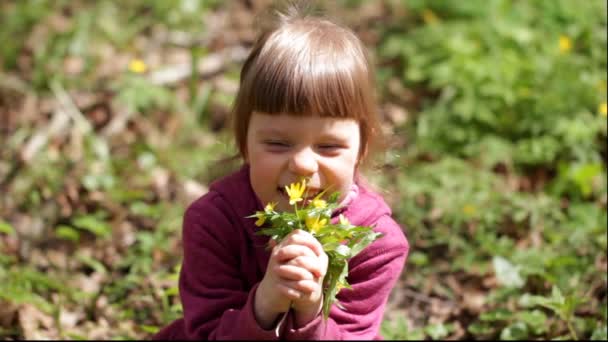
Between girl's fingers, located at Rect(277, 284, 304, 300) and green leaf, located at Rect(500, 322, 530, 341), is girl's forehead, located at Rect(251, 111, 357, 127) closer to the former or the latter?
girl's fingers, located at Rect(277, 284, 304, 300)

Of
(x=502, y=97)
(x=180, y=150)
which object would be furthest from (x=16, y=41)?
(x=502, y=97)

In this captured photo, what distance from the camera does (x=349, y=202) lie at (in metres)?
2.40

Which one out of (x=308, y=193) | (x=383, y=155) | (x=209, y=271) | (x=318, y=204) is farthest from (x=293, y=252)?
(x=383, y=155)

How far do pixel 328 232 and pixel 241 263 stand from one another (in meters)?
0.45

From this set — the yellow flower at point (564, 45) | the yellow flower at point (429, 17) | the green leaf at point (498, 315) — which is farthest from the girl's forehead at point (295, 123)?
the yellow flower at point (429, 17)

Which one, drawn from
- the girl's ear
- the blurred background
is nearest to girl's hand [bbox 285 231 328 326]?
the girl's ear

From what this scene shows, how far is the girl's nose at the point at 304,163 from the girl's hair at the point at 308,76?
116 mm

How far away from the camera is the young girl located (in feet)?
7.04

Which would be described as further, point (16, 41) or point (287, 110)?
point (16, 41)

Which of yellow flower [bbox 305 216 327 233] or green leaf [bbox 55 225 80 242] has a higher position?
yellow flower [bbox 305 216 327 233]

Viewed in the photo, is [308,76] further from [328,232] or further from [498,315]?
[498,315]

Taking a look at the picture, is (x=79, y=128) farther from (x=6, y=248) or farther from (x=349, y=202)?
(x=349, y=202)

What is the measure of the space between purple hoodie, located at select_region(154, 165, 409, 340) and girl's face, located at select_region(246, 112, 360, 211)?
0.18m

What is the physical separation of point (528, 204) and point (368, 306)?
5.68 feet
